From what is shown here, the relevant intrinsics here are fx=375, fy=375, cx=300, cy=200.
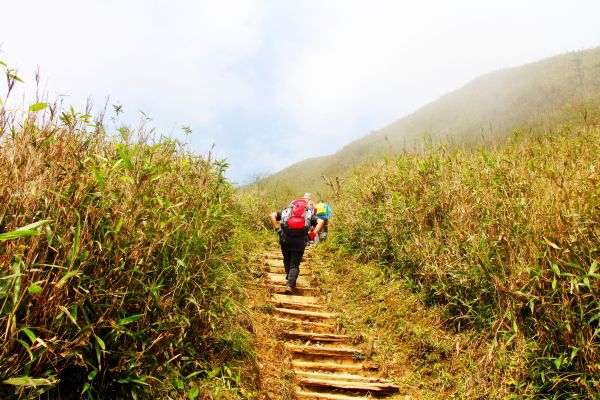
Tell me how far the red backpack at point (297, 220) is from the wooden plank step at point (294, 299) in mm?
1144

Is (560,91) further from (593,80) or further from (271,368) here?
(271,368)

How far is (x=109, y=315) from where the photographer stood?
291 cm

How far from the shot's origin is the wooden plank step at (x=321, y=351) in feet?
16.4

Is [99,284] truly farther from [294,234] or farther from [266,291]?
[294,234]

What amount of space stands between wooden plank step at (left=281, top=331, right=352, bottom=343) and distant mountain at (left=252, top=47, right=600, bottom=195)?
8.76 metres

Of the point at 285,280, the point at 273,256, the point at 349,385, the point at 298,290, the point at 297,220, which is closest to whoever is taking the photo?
the point at 349,385

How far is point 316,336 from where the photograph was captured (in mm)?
5402

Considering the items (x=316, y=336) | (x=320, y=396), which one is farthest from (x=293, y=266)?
(x=320, y=396)

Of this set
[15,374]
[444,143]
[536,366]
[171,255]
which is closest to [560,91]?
[444,143]

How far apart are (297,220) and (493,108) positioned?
A: 23412mm

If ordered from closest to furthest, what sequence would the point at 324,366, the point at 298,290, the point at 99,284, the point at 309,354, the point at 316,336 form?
the point at 99,284
the point at 324,366
the point at 309,354
the point at 316,336
the point at 298,290

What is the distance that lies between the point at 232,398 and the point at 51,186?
242cm

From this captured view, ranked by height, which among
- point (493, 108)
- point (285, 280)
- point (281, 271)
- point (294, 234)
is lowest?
point (285, 280)

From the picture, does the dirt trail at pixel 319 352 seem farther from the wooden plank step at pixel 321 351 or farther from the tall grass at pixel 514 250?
the tall grass at pixel 514 250
